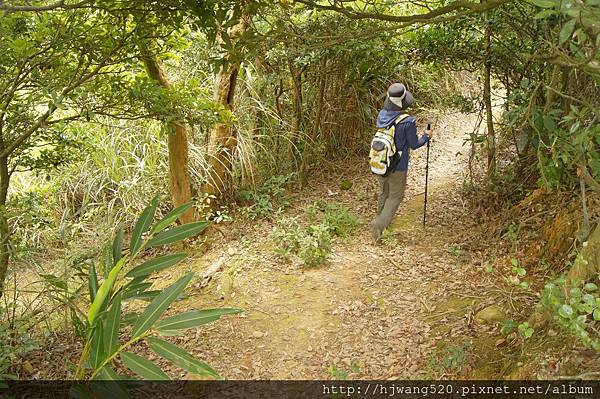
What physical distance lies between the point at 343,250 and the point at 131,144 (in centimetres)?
350

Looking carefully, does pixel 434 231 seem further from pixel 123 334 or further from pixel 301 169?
pixel 123 334

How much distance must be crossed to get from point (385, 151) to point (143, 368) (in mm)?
4408

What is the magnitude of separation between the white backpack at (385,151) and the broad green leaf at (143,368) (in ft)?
14.4

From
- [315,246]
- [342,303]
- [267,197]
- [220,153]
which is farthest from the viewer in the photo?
[267,197]

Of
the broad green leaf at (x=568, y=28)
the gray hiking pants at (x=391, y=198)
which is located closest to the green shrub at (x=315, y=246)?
the gray hiking pants at (x=391, y=198)

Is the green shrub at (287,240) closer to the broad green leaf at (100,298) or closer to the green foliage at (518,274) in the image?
the green foliage at (518,274)

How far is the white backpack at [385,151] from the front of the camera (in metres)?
5.46

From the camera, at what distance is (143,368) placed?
145 cm

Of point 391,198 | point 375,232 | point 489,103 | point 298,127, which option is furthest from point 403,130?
point 298,127

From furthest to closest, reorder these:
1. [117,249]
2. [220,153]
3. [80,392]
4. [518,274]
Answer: [220,153]
[518,274]
[117,249]
[80,392]

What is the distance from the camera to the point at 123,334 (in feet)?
14.7

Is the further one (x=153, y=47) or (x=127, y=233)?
(x=127, y=233)

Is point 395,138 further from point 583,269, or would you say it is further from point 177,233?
point 177,233

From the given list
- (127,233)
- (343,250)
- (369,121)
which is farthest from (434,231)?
(127,233)
